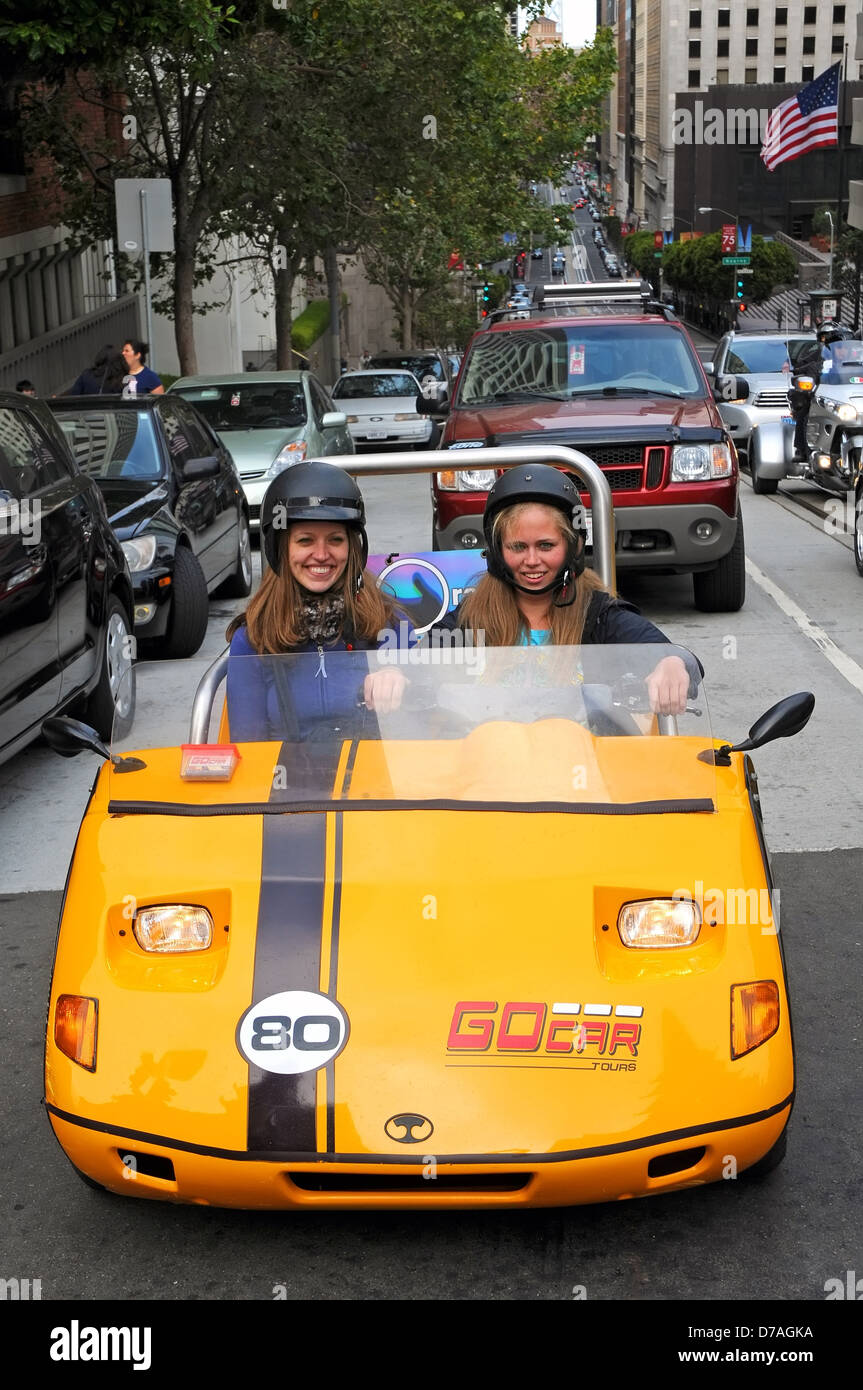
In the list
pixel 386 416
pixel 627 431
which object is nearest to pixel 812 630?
pixel 627 431

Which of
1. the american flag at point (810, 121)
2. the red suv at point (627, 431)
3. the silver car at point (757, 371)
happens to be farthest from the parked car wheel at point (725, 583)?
the american flag at point (810, 121)

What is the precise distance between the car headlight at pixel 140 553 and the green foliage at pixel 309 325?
1725 inches

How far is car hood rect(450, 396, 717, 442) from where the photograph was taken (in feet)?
37.2

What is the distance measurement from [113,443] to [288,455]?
16.6 feet

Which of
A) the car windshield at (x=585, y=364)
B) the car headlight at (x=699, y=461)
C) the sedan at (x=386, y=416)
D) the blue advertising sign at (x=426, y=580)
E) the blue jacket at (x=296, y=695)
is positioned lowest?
the sedan at (x=386, y=416)

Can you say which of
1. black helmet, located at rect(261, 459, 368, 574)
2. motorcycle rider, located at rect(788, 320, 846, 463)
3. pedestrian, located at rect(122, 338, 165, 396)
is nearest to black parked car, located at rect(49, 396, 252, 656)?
pedestrian, located at rect(122, 338, 165, 396)

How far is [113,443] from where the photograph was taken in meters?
11.3

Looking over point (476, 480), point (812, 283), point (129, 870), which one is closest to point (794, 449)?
point (476, 480)

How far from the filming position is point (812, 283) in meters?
107

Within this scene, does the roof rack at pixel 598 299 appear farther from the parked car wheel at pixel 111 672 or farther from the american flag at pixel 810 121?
the american flag at pixel 810 121

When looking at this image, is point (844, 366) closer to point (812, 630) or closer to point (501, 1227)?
point (812, 630)

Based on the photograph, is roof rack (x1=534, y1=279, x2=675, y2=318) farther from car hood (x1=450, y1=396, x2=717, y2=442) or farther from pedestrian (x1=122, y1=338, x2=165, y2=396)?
pedestrian (x1=122, y1=338, x2=165, y2=396)

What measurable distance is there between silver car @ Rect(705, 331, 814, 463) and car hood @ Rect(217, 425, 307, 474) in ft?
25.7

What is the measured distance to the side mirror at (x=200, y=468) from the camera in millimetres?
10742
